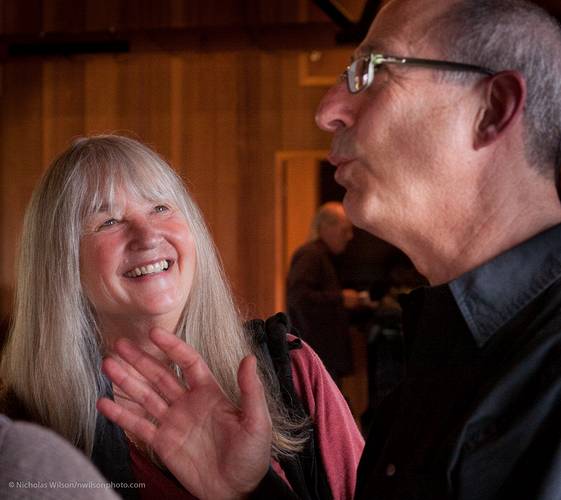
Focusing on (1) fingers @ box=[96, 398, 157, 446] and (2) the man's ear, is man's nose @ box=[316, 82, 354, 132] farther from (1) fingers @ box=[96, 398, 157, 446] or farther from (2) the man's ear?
(1) fingers @ box=[96, 398, 157, 446]

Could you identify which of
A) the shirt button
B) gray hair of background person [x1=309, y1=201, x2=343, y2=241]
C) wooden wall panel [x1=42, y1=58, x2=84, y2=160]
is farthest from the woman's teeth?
wooden wall panel [x1=42, y1=58, x2=84, y2=160]

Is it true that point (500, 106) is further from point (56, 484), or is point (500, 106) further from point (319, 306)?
point (319, 306)

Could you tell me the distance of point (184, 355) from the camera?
1217mm

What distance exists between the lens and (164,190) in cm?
179

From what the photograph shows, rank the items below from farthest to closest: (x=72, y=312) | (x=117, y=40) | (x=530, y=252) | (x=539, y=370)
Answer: (x=117, y=40), (x=72, y=312), (x=530, y=252), (x=539, y=370)

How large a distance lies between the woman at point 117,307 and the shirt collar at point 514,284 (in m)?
0.64

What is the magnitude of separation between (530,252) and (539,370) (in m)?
0.18

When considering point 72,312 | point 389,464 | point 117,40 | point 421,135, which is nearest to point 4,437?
point 389,464

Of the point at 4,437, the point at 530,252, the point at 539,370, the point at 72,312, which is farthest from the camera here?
the point at 72,312

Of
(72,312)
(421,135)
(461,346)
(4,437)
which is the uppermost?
(421,135)

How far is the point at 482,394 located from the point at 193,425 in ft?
1.59

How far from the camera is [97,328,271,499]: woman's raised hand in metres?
1.20

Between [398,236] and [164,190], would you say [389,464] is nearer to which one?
[398,236]

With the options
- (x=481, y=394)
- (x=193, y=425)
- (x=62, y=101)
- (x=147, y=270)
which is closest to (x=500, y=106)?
(x=481, y=394)
